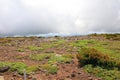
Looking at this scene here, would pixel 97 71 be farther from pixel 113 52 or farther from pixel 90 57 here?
pixel 113 52

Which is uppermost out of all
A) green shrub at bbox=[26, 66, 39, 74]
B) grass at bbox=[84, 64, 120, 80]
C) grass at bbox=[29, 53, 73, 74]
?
grass at bbox=[29, 53, 73, 74]

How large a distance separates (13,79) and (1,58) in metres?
4.49

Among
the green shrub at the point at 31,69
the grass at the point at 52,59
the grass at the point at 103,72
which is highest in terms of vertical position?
the grass at the point at 52,59

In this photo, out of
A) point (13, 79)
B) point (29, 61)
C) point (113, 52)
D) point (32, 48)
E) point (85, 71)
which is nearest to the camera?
point (13, 79)

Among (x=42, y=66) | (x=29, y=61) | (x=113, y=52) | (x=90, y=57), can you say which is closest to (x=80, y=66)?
(x=90, y=57)

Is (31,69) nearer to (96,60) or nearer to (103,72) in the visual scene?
(96,60)

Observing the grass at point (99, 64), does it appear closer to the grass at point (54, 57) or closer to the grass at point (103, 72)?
the grass at point (103, 72)

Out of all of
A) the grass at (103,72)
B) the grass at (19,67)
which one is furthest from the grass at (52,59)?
the grass at (103,72)

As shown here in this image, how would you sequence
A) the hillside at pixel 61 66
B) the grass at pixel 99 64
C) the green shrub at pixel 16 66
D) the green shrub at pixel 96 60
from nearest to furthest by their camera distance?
the hillside at pixel 61 66 < the grass at pixel 99 64 < the green shrub at pixel 16 66 < the green shrub at pixel 96 60

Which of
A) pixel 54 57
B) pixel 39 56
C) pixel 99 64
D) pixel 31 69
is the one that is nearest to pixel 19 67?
pixel 31 69

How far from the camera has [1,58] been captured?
21359 mm

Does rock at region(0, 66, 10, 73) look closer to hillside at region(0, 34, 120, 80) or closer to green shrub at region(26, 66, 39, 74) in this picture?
hillside at region(0, 34, 120, 80)

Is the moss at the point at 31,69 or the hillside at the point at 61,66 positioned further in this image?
the moss at the point at 31,69

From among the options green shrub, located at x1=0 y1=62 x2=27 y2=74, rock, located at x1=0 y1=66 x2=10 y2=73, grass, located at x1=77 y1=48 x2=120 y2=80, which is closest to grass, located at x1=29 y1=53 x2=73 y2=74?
green shrub, located at x1=0 y1=62 x2=27 y2=74
